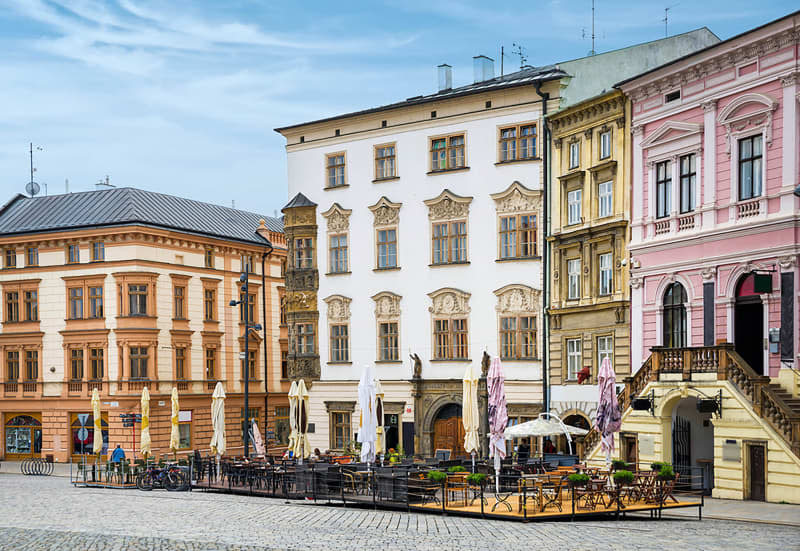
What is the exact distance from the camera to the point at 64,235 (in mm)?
57125

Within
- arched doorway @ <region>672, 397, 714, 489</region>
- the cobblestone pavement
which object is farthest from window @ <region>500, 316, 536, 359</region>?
the cobblestone pavement

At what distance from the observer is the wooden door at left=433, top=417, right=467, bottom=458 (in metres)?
44.7

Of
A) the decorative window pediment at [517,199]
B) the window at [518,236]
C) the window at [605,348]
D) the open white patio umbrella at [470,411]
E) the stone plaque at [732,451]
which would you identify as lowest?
the stone plaque at [732,451]

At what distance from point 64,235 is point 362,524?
37900 millimetres

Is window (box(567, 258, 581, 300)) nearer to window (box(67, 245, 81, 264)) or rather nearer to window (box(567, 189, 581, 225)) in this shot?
window (box(567, 189, 581, 225))

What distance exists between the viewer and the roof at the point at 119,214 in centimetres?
5744

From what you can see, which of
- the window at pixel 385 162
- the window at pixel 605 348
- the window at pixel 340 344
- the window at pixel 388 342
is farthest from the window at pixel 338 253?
the window at pixel 605 348

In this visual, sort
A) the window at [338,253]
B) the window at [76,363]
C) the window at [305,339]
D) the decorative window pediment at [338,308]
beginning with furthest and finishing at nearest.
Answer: the window at [76,363] < the window at [305,339] < the window at [338,253] < the decorative window pediment at [338,308]

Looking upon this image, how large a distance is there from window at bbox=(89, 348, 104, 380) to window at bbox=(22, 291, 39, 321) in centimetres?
446

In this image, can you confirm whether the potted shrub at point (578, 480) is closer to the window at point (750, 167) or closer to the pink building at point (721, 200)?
the pink building at point (721, 200)

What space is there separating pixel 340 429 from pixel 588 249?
49.3ft

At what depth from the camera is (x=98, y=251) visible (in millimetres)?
56688

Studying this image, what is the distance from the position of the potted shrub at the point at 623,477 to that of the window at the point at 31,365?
134ft

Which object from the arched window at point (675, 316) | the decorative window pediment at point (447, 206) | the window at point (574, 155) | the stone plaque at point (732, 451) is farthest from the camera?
the decorative window pediment at point (447, 206)
